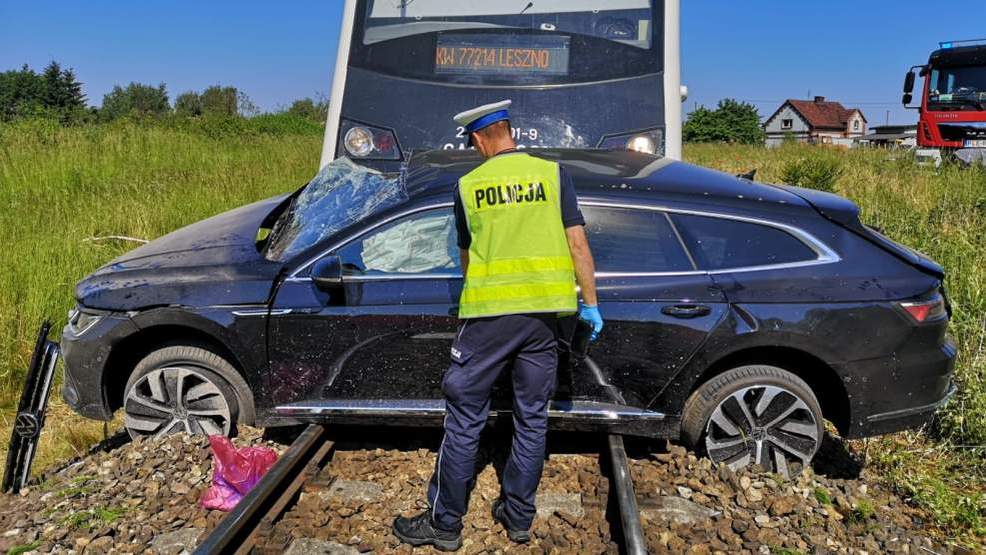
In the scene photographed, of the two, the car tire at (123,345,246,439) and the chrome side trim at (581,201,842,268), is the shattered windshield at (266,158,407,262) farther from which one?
the chrome side trim at (581,201,842,268)

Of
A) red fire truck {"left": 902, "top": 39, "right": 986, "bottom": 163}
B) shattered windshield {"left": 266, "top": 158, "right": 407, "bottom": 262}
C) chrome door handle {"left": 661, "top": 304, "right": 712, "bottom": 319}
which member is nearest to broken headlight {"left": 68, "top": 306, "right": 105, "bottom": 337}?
shattered windshield {"left": 266, "top": 158, "right": 407, "bottom": 262}

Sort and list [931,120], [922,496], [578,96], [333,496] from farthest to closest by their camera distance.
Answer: [931,120] < [578,96] < [922,496] < [333,496]

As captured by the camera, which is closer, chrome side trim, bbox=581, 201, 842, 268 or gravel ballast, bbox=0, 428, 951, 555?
gravel ballast, bbox=0, 428, 951, 555

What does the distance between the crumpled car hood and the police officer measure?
1.45 meters

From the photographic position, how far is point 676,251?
4.21m

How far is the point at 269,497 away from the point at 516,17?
4678 mm

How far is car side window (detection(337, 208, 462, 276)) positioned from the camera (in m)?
4.28

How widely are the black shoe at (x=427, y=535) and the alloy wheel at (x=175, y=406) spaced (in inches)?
56.4

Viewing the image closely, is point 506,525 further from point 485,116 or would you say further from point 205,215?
point 205,215

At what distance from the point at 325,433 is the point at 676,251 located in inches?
89.0

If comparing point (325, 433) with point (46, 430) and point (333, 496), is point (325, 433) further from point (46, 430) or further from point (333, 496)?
point (46, 430)

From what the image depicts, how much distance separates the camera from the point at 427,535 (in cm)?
362

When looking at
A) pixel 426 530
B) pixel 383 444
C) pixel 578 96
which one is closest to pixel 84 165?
pixel 578 96

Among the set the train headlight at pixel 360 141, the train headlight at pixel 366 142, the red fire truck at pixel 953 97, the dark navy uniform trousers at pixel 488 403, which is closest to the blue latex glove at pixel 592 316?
the dark navy uniform trousers at pixel 488 403
